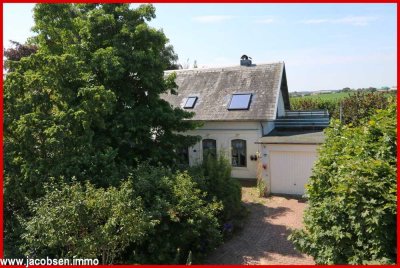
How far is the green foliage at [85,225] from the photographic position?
8.07 m

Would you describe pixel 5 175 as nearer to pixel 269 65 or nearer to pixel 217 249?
pixel 217 249

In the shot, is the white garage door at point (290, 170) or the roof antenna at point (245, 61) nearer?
the white garage door at point (290, 170)

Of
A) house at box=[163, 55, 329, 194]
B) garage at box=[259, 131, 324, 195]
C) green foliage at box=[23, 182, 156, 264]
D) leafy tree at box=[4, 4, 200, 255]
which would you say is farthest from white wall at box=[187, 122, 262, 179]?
green foliage at box=[23, 182, 156, 264]

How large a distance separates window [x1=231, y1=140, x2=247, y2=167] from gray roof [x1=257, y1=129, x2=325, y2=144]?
206 centimetres

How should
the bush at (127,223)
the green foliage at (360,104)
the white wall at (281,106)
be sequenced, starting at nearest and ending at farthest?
the bush at (127,223) < the white wall at (281,106) < the green foliage at (360,104)

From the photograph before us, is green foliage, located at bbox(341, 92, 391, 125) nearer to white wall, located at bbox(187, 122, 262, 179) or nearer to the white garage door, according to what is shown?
white wall, located at bbox(187, 122, 262, 179)

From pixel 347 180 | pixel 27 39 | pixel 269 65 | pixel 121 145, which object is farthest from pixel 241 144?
pixel 347 180

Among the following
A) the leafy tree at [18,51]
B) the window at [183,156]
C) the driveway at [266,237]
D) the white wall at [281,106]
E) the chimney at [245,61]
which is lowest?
the driveway at [266,237]

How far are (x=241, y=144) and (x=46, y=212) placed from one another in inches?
522

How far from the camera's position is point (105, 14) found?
1355 cm

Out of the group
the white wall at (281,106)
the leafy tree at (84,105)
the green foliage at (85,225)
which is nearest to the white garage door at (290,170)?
the leafy tree at (84,105)

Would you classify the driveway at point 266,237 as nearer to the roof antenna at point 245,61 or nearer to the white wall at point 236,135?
the white wall at point 236,135

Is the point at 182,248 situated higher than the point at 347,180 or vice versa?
the point at 347,180

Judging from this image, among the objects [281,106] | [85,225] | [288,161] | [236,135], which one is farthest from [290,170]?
[85,225]
